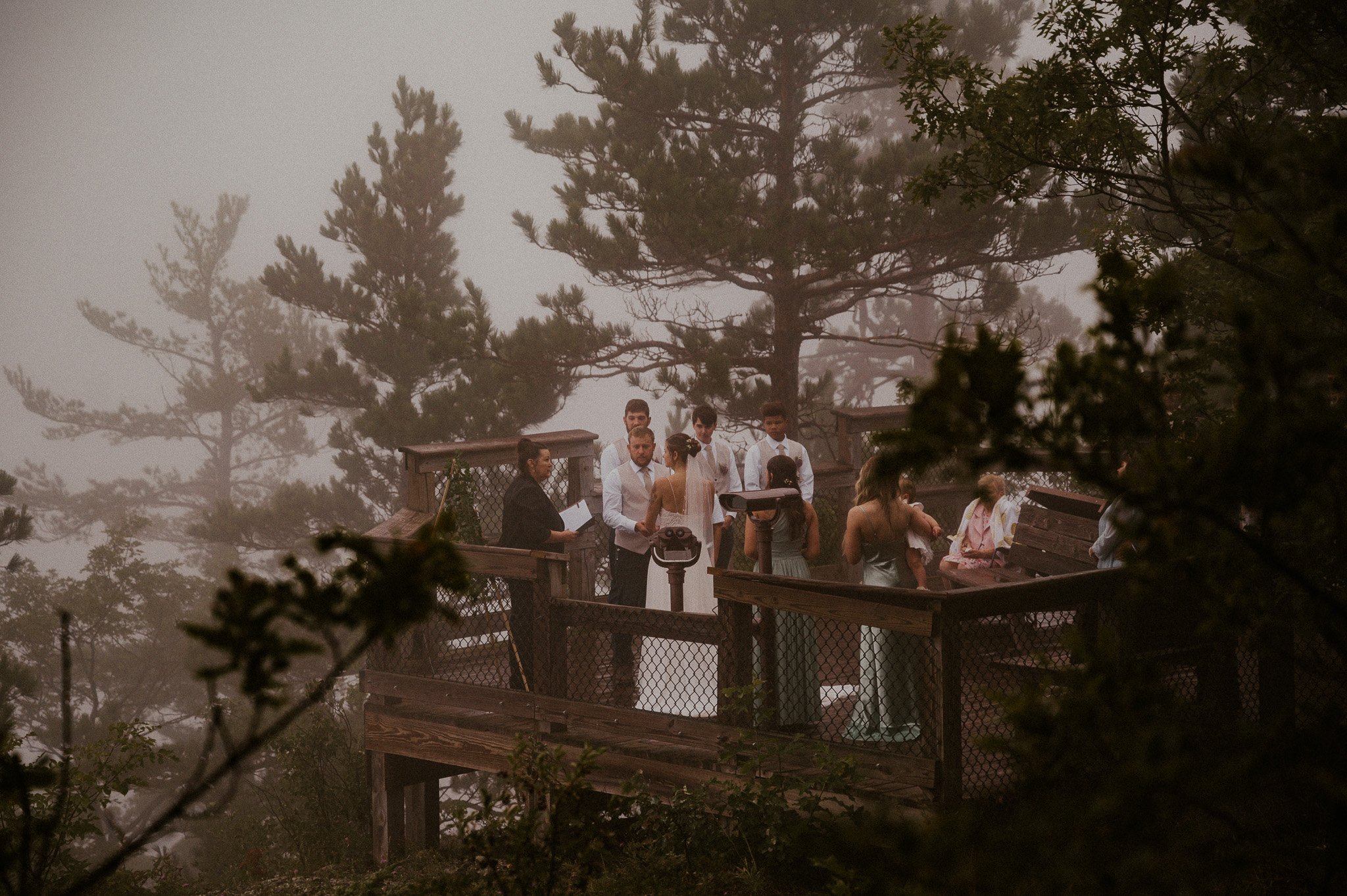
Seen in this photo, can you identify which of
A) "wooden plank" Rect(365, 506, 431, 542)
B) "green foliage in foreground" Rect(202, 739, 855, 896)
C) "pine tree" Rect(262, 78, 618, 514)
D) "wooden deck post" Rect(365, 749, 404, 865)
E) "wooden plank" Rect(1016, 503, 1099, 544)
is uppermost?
"pine tree" Rect(262, 78, 618, 514)

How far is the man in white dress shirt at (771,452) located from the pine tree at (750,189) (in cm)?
615

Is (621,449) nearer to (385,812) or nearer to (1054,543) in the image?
(1054,543)

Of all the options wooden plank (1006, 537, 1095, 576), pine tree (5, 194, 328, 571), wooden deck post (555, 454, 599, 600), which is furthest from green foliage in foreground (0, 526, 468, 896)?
pine tree (5, 194, 328, 571)

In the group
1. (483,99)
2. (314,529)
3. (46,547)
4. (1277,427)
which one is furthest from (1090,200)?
(46,547)

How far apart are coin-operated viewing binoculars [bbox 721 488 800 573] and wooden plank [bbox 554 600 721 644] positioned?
1.46ft

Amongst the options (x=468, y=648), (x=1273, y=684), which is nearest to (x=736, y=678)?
(x=1273, y=684)

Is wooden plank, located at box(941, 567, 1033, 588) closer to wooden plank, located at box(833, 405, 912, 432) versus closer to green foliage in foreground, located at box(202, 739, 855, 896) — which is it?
wooden plank, located at box(833, 405, 912, 432)

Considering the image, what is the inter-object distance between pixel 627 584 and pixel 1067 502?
320cm

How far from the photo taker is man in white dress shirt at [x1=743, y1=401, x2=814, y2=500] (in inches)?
325

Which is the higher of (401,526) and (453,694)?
(401,526)

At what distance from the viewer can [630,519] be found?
779cm

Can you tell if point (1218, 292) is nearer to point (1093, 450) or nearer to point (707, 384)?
point (1093, 450)

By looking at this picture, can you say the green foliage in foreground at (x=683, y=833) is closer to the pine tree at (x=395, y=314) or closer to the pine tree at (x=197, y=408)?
the pine tree at (x=395, y=314)

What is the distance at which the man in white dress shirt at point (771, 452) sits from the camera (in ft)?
27.1
